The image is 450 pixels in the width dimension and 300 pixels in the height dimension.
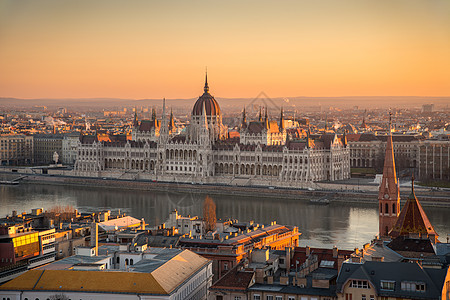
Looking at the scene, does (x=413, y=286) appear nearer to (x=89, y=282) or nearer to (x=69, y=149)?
(x=89, y=282)

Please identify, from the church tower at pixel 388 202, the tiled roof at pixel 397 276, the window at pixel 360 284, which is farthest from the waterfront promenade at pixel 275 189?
the window at pixel 360 284

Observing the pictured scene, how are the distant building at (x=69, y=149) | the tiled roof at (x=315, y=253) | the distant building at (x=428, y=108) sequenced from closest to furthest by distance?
the tiled roof at (x=315, y=253)
the distant building at (x=69, y=149)
the distant building at (x=428, y=108)

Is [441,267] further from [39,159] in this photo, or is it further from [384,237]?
[39,159]

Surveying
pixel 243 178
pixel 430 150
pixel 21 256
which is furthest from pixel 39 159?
pixel 21 256

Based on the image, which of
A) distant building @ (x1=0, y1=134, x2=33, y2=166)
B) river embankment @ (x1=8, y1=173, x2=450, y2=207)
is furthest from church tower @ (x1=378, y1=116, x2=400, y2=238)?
distant building @ (x1=0, y1=134, x2=33, y2=166)

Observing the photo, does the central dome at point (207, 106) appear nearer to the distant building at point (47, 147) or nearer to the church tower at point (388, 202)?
the distant building at point (47, 147)

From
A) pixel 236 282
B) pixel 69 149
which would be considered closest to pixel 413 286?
pixel 236 282

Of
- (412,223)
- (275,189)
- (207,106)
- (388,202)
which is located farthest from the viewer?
(207,106)
